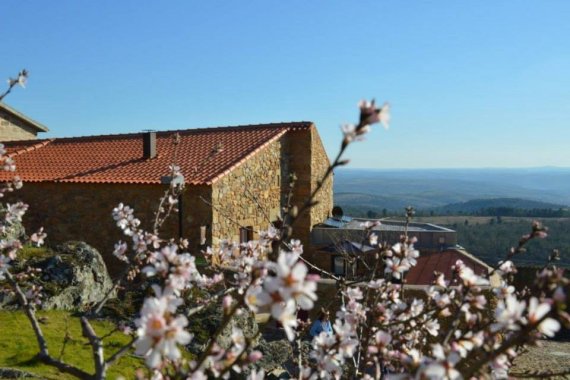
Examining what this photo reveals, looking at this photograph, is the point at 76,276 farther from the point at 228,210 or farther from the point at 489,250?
the point at 489,250

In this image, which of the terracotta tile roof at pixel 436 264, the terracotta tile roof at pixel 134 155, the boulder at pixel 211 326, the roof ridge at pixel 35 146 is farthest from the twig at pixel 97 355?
the roof ridge at pixel 35 146

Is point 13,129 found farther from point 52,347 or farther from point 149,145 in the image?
point 52,347

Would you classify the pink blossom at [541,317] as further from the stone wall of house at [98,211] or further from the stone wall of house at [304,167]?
the stone wall of house at [304,167]

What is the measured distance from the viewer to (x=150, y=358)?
5.54 feet

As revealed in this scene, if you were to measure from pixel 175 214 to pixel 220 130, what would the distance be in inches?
232

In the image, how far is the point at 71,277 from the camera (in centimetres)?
788

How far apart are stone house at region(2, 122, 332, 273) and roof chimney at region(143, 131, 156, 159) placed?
3 cm

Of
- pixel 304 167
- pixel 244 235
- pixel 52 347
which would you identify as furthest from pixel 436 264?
pixel 52 347

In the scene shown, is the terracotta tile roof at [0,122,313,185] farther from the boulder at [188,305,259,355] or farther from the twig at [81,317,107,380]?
the twig at [81,317,107,380]

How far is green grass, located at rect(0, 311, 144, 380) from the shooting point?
5418 millimetres

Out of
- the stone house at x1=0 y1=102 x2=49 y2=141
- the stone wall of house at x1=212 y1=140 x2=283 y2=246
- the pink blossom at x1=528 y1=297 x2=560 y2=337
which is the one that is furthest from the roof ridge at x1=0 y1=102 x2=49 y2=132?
the pink blossom at x1=528 y1=297 x2=560 y2=337

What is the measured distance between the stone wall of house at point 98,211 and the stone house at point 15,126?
6450mm

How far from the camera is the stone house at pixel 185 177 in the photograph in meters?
11.9

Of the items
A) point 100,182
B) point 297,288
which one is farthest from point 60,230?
point 297,288
